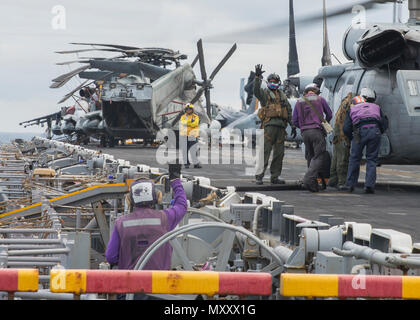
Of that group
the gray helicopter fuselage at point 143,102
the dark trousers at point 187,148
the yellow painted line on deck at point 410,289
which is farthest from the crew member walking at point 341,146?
the gray helicopter fuselage at point 143,102

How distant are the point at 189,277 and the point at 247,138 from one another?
186 ft

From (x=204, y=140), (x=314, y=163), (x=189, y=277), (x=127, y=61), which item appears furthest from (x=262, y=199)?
(x=204, y=140)

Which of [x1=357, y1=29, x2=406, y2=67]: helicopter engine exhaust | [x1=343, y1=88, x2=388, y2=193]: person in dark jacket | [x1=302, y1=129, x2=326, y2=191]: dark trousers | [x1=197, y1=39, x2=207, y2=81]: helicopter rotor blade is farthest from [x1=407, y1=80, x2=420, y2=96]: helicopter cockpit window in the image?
[x1=197, y1=39, x2=207, y2=81]: helicopter rotor blade

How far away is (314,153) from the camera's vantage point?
16.5m

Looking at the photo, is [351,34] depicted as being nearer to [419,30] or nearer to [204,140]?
[419,30]

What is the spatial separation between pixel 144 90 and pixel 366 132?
3177cm

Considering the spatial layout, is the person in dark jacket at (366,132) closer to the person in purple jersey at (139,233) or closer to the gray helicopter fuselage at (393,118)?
the gray helicopter fuselage at (393,118)

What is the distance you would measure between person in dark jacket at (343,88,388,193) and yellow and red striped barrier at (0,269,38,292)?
12151 millimetres

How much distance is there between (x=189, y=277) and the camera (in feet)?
14.6

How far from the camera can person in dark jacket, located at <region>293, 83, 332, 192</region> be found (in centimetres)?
1634

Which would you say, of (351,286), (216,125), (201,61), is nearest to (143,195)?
(351,286)

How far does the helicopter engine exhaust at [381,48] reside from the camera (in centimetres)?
1620

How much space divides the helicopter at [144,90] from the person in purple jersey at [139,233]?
39.7m

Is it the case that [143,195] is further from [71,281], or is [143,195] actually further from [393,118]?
[393,118]
